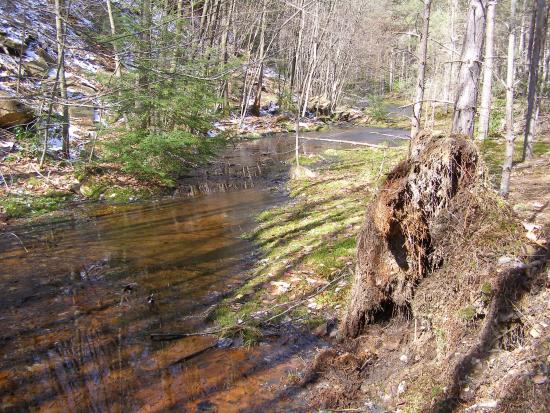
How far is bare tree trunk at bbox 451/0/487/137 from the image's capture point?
5.86 metres

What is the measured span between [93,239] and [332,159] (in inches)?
473

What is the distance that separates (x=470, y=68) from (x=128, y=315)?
20.4 feet

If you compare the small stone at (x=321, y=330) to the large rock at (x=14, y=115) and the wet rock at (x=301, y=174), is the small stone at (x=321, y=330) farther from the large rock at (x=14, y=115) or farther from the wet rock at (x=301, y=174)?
the large rock at (x=14, y=115)

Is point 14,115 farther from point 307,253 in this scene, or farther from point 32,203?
point 307,253

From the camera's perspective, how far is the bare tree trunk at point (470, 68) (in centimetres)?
586

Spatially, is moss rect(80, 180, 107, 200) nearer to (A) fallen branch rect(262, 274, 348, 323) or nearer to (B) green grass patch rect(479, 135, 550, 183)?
(A) fallen branch rect(262, 274, 348, 323)

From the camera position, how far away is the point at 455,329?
12.2ft

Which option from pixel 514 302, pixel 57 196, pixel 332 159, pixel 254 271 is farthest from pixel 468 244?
pixel 332 159

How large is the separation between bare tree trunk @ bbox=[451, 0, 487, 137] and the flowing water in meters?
1.56

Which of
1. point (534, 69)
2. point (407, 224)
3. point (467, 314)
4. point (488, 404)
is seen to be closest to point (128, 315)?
point (407, 224)

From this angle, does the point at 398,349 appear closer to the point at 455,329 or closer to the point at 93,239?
the point at 455,329

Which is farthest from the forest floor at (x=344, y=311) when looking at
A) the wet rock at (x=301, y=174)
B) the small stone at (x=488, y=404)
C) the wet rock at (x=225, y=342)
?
the wet rock at (x=301, y=174)

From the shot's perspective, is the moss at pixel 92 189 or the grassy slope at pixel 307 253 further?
the moss at pixel 92 189

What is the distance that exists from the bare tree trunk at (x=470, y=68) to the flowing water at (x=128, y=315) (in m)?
1.56
